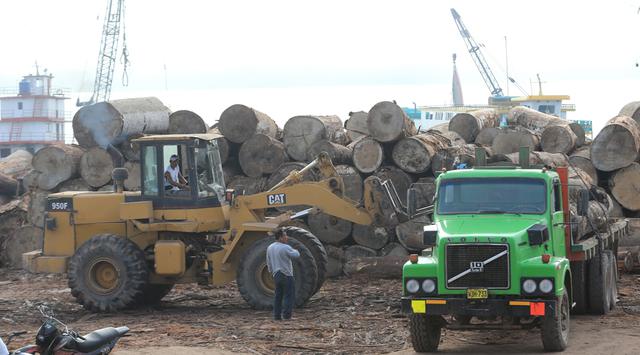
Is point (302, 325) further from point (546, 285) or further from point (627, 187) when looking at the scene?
point (627, 187)

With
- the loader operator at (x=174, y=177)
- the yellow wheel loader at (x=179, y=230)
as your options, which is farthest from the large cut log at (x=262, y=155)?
the loader operator at (x=174, y=177)

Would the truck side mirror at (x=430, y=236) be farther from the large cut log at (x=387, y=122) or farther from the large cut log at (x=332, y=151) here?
the large cut log at (x=332, y=151)

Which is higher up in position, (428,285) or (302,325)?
(428,285)

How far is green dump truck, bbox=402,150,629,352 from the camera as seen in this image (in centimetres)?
1372

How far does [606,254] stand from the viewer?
17750 millimetres

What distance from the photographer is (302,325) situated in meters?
16.7

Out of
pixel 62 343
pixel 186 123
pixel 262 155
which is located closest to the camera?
pixel 62 343

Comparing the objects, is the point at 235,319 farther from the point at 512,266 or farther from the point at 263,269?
the point at 512,266

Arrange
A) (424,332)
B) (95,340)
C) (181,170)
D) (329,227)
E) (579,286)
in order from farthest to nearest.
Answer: (329,227) < (181,170) < (579,286) < (424,332) < (95,340)

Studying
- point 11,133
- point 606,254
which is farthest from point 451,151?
point 11,133

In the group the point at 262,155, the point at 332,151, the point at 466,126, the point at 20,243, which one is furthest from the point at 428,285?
the point at 20,243

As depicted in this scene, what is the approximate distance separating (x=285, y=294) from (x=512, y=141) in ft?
32.3

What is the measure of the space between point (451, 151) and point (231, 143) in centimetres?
488

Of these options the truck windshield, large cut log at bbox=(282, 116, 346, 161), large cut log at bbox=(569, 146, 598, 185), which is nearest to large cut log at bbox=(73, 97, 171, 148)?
large cut log at bbox=(282, 116, 346, 161)
